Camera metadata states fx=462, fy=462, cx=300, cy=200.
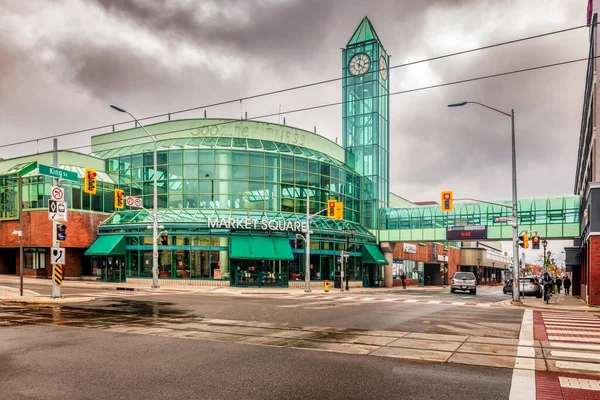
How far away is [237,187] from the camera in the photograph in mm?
42000

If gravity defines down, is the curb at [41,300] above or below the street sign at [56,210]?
below

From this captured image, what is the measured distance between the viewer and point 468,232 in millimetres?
47375

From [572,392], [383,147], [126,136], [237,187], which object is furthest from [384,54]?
[572,392]

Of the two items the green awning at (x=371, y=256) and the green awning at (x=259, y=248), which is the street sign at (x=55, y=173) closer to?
the green awning at (x=259, y=248)

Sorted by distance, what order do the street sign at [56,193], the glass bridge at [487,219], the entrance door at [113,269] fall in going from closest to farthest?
the street sign at [56,193]
the entrance door at [113,269]
the glass bridge at [487,219]

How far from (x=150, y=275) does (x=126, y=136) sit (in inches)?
637

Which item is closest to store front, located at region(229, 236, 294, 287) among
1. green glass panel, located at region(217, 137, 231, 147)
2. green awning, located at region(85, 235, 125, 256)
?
green glass panel, located at region(217, 137, 231, 147)

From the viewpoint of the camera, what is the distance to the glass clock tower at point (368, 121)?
54344mm

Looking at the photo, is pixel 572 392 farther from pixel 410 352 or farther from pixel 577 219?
pixel 577 219

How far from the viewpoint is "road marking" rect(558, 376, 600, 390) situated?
7324 mm

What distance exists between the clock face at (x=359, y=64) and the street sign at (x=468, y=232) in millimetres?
21511

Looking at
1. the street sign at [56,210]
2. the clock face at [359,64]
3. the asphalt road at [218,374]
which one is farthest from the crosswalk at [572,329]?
the clock face at [359,64]

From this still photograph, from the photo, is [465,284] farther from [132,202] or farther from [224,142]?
[132,202]

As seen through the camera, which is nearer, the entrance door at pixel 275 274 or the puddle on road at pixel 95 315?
the puddle on road at pixel 95 315
